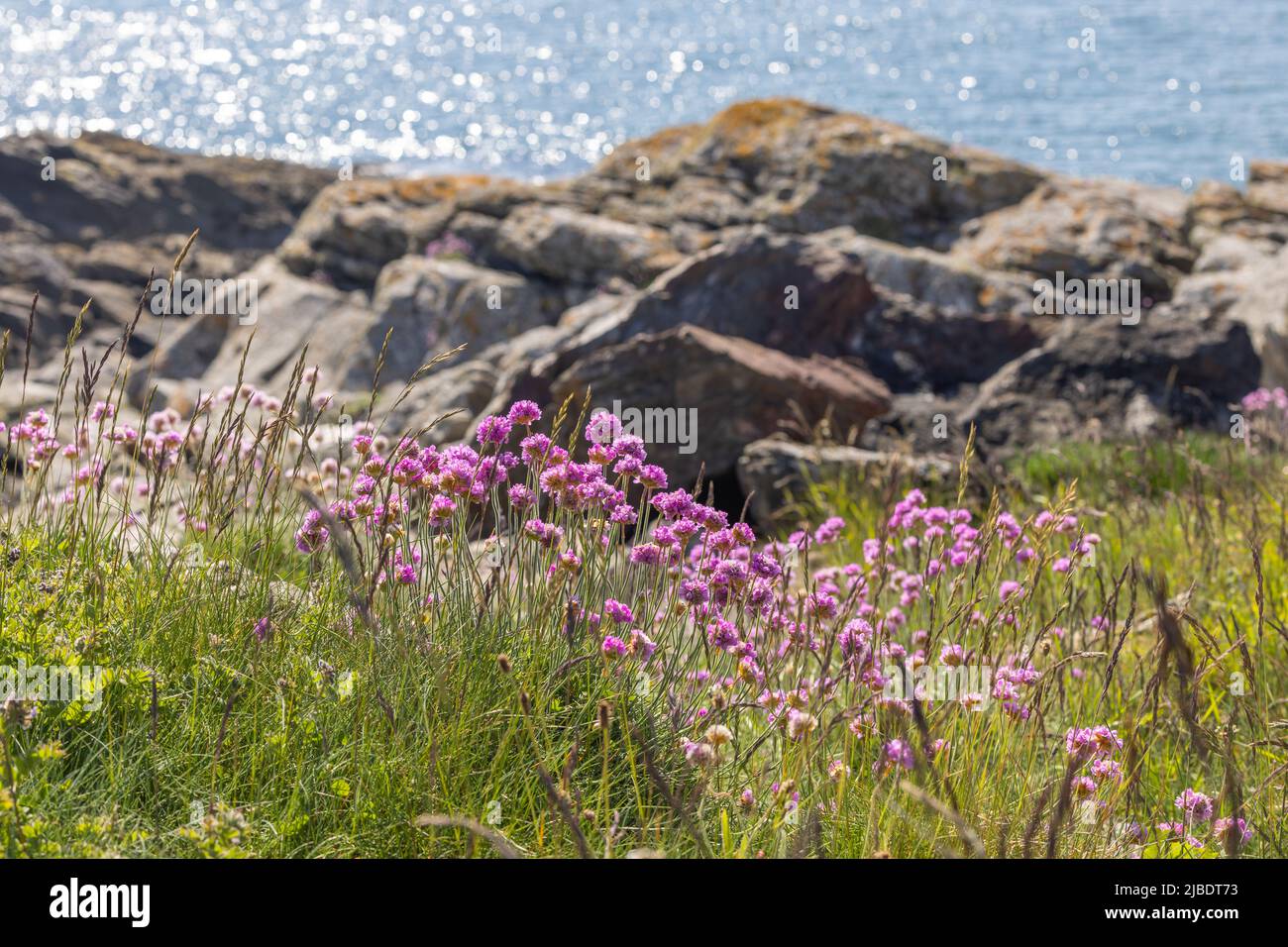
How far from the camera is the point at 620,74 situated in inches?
1697

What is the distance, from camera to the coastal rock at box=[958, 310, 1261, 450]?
852cm

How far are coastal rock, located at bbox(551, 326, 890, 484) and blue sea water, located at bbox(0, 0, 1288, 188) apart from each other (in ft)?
50.5

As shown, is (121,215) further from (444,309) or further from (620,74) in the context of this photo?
(620,74)

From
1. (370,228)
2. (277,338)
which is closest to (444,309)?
(277,338)

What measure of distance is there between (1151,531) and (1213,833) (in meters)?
3.18

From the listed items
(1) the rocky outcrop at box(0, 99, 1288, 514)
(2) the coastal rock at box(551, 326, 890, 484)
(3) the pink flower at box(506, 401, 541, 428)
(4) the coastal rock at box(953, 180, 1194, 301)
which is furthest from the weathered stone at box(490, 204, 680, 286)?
(3) the pink flower at box(506, 401, 541, 428)

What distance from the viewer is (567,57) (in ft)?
153

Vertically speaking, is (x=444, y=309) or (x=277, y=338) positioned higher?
(x=444, y=309)

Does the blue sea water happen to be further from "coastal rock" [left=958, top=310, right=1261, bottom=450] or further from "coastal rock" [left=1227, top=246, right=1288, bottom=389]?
"coastal rock" [left=958, top=310, right=1261, bottom=450]

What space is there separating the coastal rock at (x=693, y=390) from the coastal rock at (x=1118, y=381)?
1517 mm

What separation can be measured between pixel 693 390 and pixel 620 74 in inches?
1484

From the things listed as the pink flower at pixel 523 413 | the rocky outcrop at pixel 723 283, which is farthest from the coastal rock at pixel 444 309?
the pink flower at pixel 523 413
